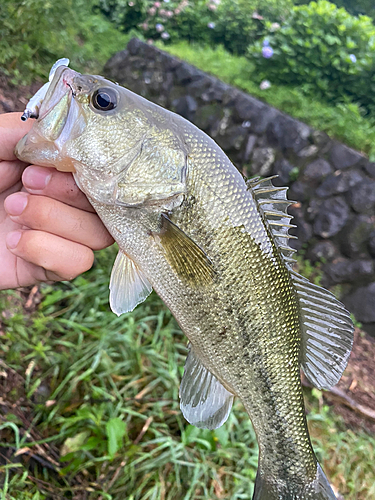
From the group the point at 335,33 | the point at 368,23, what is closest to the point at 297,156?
the point at 335,33

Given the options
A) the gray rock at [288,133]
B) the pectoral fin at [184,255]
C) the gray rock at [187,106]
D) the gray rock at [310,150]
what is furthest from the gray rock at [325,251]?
the pectoral fin at [184,255]

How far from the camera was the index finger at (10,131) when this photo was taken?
4.53ft

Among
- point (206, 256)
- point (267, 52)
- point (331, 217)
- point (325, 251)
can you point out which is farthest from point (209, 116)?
point (206, 256)

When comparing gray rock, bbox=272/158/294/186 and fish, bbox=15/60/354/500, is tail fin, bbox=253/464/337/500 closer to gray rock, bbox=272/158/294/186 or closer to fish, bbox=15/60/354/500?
fish, bbox=15/60/354/500

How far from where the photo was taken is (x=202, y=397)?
1488mm

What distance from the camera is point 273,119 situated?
4.68 meters

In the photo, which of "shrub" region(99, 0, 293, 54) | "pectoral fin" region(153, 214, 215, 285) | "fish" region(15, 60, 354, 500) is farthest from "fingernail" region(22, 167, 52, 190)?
"shrub" region(99, 0, 293, 54)

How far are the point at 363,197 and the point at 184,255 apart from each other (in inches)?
151

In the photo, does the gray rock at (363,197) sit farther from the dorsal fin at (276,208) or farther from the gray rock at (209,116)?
the dorsal fin at (276,208)

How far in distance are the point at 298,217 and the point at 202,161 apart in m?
3.78

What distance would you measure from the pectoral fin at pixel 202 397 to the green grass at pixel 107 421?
0.94 meters

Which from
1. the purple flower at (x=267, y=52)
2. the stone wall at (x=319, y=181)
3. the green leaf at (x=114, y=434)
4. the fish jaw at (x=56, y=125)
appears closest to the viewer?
the fish jaw at (x=56, y=125)

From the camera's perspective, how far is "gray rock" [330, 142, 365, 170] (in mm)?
4363

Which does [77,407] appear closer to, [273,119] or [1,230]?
[1,230]
